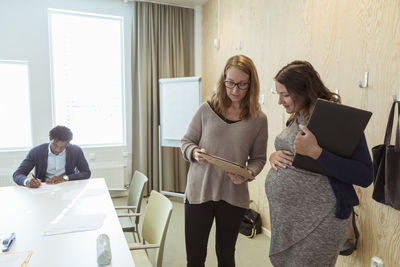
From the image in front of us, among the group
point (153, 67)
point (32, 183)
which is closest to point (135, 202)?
point (32, 183)

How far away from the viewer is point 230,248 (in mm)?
1487

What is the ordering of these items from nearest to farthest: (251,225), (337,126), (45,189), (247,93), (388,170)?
(337,126), (247,93), (388,170), (45,189), (251,225)

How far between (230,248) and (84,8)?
3874mm

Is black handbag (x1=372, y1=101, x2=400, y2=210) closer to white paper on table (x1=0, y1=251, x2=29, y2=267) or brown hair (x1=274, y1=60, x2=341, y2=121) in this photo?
brown hair (x1=274, y1=60, x2=341, y2=121)

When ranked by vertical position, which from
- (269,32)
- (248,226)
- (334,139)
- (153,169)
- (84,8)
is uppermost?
(84,8)

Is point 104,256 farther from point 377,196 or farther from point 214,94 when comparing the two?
point 377,196

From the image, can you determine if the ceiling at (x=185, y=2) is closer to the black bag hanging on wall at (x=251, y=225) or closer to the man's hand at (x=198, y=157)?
the black bag hanging on wall at (x=251, y=225)

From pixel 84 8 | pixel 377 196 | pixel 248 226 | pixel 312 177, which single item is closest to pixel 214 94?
pixel 312 177

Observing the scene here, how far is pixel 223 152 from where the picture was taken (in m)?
1.46

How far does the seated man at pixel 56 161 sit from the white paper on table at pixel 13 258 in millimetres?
1214

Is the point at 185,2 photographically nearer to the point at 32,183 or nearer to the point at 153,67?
the point at 153,67

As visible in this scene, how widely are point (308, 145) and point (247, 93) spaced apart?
0.51 metres

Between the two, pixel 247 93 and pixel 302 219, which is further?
pixel 247 93

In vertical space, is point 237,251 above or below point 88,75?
below
